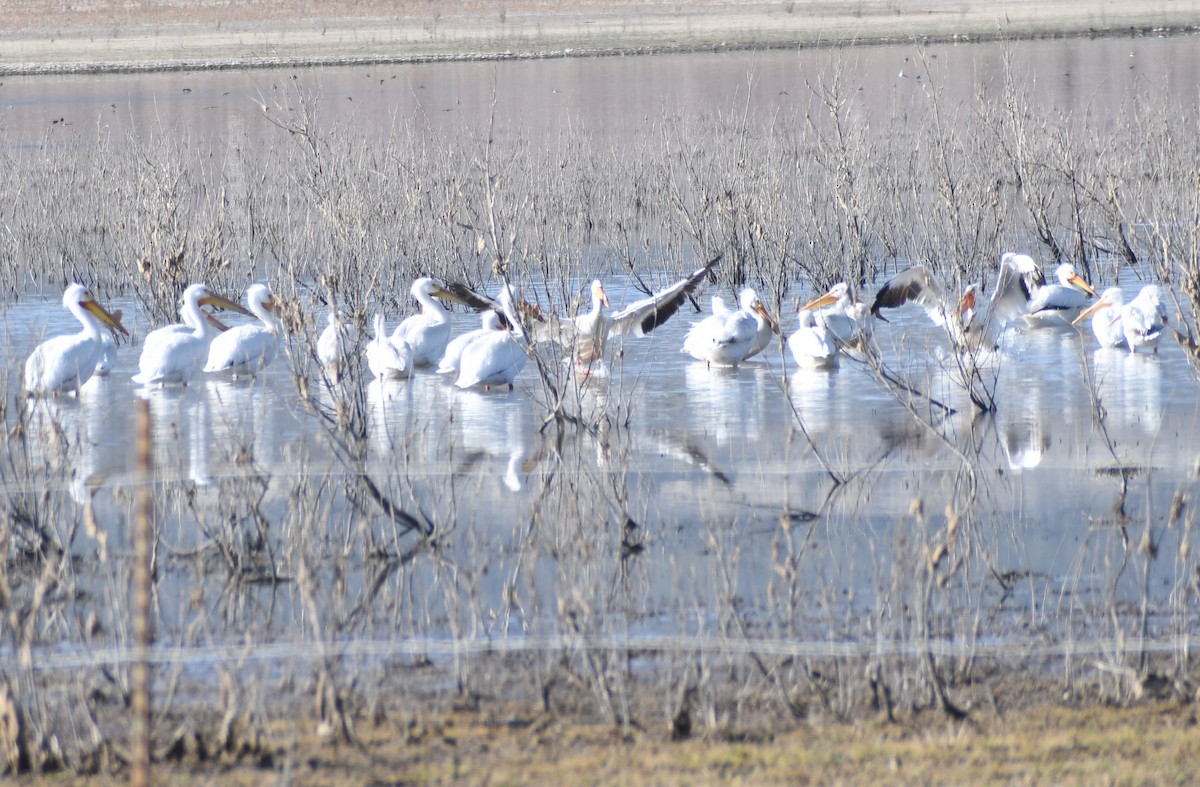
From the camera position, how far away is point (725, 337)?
9.32 metres

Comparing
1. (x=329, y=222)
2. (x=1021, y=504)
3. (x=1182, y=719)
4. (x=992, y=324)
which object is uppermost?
(x=329, y=222)

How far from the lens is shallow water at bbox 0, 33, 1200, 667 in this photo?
5008 mm

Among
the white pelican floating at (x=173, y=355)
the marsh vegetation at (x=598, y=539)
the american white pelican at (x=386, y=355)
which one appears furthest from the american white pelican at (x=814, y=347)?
the white pelican floating at (x=173, y=355)

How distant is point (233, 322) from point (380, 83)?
2749cm

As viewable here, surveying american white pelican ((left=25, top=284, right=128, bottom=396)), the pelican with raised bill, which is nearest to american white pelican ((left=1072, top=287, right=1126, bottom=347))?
the pelican with raised bill

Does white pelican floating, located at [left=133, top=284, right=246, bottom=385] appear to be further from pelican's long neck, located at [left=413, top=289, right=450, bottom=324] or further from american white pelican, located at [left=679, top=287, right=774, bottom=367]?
american white pelican, located at [left=679, top=287, right=774, bottom=367]

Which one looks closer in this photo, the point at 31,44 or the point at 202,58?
the point at 202,58

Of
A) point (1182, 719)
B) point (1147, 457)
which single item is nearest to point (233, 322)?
point (1147, 457)

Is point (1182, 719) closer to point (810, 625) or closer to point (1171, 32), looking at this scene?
point (810, 625)

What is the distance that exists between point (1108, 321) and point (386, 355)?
4.42m

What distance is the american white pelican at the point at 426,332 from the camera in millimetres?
9711

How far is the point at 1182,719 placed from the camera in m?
4.18

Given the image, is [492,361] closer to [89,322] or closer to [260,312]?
[260,312]

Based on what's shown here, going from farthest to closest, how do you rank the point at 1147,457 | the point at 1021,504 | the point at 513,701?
the point at 1147,457, the point at 1021,504, the point at 513,701
